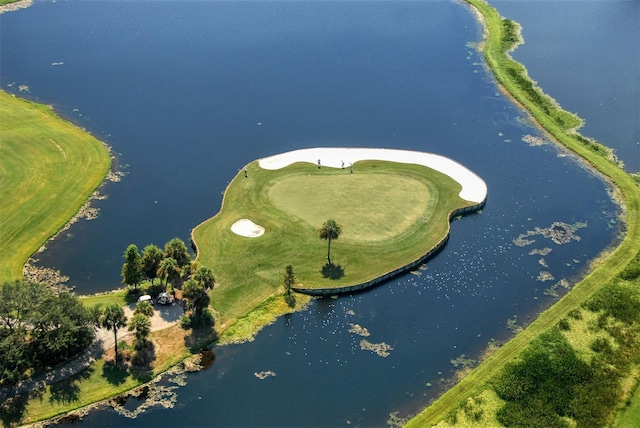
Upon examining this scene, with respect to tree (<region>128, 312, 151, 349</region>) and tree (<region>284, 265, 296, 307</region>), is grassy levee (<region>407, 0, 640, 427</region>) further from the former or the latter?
tree (<region>128, 312, 151, 349</region>)

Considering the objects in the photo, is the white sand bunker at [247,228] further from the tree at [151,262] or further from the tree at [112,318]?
the tree at [112,318]

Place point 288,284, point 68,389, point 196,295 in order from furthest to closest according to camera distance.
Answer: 1. point 288,284
2. point 196,295
3. point 68,389

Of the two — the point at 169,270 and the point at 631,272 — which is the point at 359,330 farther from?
the point at 631,272

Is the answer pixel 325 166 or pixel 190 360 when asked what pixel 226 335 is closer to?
pixel 190 360

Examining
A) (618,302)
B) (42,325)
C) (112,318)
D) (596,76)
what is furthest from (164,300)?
(596,76)

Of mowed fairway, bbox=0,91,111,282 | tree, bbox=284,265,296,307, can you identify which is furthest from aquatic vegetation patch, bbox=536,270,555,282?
mowed fairway, bbox=0,91,111,282

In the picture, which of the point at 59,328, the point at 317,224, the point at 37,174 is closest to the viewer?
the point at 59,328
